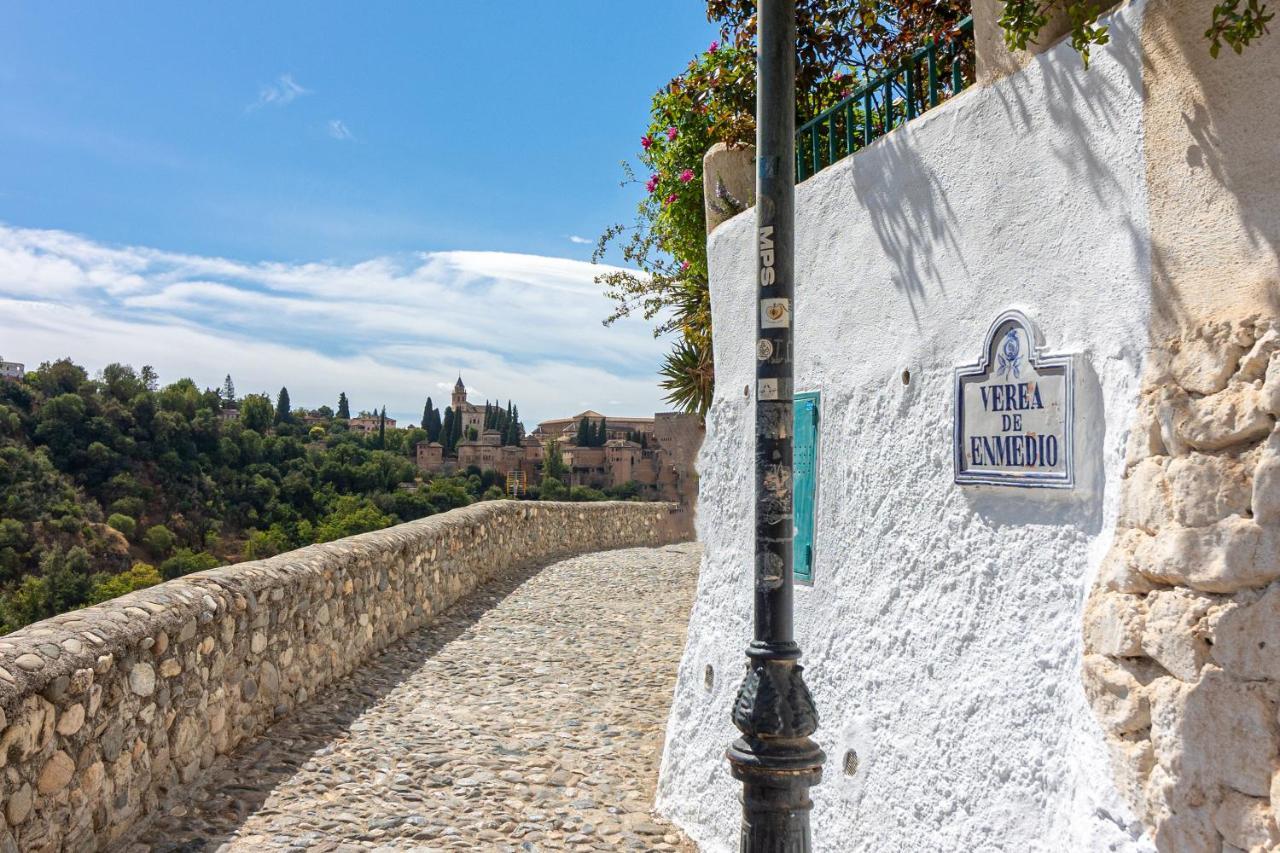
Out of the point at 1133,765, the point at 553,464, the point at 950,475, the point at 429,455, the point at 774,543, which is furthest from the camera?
the point at 429,455

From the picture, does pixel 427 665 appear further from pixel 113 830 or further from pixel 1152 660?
pixel 1152 660

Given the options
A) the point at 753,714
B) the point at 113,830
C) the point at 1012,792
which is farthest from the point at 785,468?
the point at 113,830

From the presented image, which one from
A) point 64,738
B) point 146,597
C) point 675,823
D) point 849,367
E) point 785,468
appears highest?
point 849,367

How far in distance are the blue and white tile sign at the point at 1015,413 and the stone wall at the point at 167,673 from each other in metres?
3.56

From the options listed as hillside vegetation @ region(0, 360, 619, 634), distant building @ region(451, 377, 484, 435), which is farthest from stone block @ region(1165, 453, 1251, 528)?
distant building @ region(451, 377, 484, 435)

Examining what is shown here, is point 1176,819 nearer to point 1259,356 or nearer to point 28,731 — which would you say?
point 1259,356

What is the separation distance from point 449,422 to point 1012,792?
10061cm

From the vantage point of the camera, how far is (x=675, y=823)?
5184 mm

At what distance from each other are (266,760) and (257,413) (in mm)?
72562

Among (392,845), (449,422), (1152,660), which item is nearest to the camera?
(1152,660)

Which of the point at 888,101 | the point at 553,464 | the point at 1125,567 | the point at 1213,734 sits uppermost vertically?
the point at 888,101

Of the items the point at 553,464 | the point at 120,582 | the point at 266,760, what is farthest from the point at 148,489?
the point at 266,760

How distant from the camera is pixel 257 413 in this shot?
72938 mm

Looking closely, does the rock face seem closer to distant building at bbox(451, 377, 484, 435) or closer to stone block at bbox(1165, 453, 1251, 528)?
stone block at bbox(1165, 453, 1251, 528)
